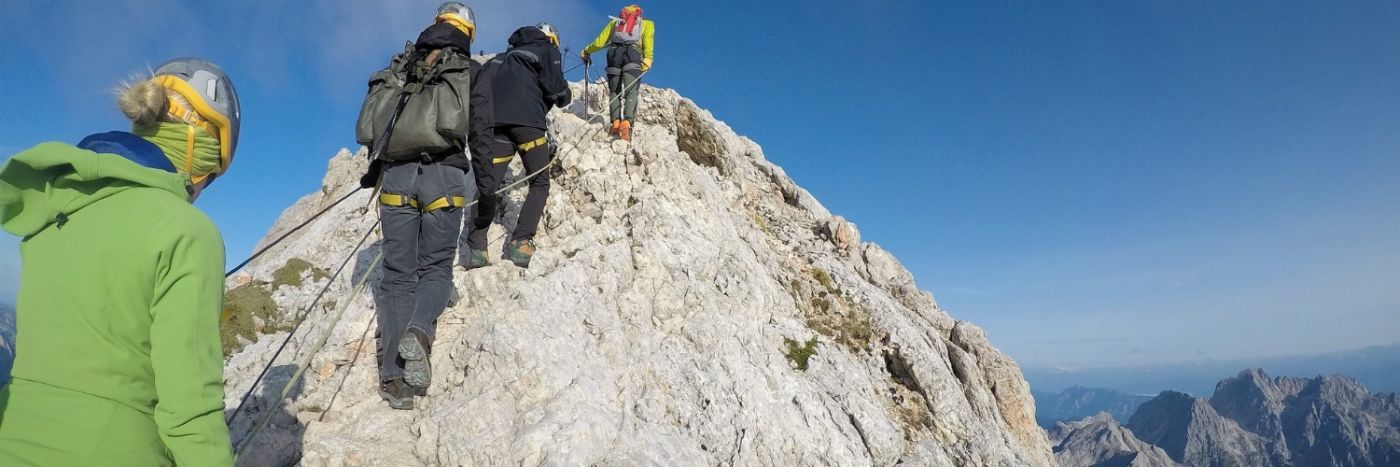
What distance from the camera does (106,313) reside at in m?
2.52

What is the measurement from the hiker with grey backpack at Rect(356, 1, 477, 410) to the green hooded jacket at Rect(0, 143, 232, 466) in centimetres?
450

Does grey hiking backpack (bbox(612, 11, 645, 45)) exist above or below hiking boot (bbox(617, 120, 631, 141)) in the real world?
above

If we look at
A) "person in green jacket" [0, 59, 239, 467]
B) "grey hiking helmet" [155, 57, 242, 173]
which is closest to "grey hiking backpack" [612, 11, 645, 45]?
"grey hiking helmet" [155, 57, 242, 173]

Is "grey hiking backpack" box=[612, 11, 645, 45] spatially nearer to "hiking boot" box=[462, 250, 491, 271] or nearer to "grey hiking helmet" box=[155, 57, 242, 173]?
"hiking boot" box=[462, 250, 491, 271]

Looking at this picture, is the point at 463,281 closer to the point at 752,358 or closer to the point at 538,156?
Answer: the point at 538,156

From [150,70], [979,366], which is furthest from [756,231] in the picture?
[150,70]

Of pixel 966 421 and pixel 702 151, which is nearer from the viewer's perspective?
pixel 966 421

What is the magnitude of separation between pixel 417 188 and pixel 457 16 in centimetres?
234

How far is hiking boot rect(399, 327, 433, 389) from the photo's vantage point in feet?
22.9

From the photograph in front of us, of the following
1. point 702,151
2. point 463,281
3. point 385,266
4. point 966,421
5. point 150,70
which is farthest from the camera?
point 702,151

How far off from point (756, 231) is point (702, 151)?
3.55m

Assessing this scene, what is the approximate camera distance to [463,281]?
9.09 metres

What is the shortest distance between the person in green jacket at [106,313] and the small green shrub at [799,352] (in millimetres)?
8731

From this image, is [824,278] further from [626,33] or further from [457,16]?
[457,16]
